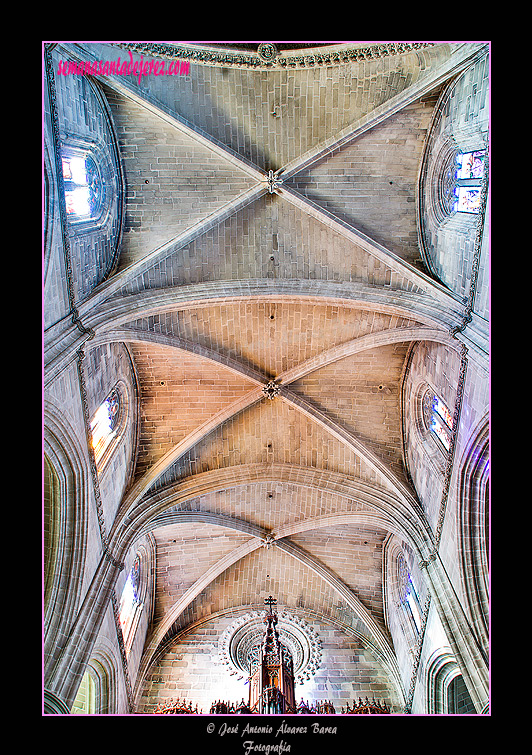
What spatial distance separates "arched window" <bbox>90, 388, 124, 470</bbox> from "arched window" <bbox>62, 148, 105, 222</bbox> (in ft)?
13.1

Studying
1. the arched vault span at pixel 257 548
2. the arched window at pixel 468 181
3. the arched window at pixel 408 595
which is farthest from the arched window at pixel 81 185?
the arched window at pixel 408 595

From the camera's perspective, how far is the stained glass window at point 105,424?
1138 centimetres

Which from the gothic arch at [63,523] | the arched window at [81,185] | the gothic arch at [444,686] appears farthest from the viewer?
the gothic arch at [444,686]

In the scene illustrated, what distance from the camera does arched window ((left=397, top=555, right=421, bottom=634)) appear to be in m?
13.1

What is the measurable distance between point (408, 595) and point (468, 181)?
9.96 meters

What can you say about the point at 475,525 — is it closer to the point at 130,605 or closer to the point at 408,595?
the point at 408,595

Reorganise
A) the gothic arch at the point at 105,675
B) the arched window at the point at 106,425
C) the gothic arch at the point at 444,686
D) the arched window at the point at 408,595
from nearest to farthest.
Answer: the gothic arch at the point at 105,675 < the gothic arch at the point at 444,686 < the arched window at the point at 106,425 < the arched window at the point at 408,595

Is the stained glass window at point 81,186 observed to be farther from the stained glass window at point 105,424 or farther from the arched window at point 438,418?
the arched window at point 438,418

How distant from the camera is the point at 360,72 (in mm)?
11234

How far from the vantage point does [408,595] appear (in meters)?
13.8

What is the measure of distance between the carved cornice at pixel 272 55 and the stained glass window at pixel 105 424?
282 inches

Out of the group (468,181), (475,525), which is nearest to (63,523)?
(475,525)

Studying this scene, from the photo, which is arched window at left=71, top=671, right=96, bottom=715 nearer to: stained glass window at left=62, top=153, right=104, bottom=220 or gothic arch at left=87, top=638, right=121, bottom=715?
gothic arch at left=87, top=638, right=121, bottom=715
